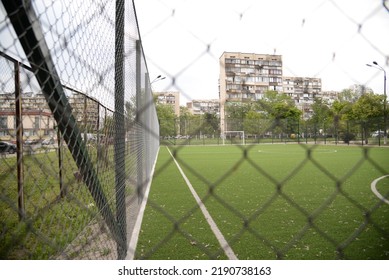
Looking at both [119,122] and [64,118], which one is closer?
[64,118]

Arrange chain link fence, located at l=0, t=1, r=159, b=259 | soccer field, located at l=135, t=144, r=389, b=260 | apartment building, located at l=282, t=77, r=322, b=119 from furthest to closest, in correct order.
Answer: soccer field, located at l=135, t=144, r=389, b=260, apartment building, located at l=282, t=77, r=322, b=119, chain link fence, located at l=0, t=1, r=159, b=259

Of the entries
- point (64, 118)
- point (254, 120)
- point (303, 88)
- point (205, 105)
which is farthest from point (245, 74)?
point (254, 120)

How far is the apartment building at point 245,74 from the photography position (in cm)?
119

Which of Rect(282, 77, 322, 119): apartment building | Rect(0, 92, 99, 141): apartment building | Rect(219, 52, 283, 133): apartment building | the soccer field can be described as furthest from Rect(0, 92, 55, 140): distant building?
Rect(282, 77, 322, 119): apartment building

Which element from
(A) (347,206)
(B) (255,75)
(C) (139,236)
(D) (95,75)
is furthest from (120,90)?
(A) (347,206)

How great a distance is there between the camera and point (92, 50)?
1197 mm

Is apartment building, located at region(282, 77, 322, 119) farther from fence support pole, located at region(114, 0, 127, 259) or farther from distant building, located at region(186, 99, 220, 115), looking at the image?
fence support pole, located at region(114, 0, 127, 259)

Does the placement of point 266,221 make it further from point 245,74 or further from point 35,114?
point 35,114

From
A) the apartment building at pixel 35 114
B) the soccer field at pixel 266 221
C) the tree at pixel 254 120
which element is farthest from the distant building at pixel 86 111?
the tree at pixel 254 120

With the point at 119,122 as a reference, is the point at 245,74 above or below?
above

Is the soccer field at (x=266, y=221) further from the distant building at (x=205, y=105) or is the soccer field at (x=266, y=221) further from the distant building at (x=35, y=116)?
the distant building at (x=35, y=116)

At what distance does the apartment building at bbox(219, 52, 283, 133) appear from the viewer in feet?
3.92

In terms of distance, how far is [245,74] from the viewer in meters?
1.22
